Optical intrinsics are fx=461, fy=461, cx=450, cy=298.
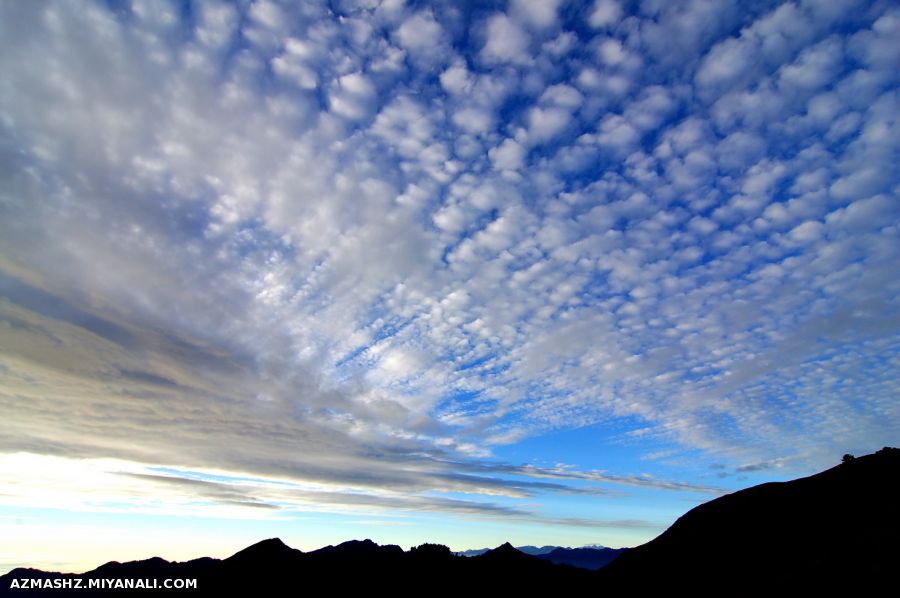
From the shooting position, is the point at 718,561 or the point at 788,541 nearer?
the point at 788,541

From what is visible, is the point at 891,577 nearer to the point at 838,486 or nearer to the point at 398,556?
the point at 838,486

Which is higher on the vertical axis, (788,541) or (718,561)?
(788,541)

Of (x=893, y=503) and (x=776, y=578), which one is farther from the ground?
(x=893, y=503)

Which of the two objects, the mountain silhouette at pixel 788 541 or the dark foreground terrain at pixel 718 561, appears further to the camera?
the dark foreground terrain at pixel 718 561

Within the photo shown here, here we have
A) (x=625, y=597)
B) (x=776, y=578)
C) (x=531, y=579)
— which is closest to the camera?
(x=776, y=578)

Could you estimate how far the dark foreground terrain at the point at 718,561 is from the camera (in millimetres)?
48938

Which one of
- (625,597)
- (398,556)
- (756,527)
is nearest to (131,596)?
(398,556)

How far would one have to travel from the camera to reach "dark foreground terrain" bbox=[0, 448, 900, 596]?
48.9 m

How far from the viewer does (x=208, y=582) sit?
150m

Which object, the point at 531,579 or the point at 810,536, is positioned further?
the point at 531,579

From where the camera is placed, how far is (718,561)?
257ft

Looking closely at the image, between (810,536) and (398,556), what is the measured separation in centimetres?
13673

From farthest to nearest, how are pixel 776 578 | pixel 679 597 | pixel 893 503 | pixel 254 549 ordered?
pixel 254 549 < pixel 679 597 < pixel 893 503 < pixel 776 578

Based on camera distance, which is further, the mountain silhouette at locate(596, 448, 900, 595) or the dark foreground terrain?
the dark foreground terrain
